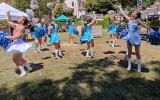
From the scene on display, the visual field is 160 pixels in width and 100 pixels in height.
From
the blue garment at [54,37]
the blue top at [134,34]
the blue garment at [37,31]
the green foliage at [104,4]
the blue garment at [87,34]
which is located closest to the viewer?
the blue top at [134,34]

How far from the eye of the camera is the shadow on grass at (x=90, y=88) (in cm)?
665

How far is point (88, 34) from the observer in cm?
1084

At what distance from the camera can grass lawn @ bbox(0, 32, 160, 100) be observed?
22.1ft

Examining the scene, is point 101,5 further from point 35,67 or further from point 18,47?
point 18,47

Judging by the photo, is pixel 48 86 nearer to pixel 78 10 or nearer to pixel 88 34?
pixel 88 34

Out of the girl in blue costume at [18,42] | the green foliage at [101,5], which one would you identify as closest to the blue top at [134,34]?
the girl in blue costume at [18,42]

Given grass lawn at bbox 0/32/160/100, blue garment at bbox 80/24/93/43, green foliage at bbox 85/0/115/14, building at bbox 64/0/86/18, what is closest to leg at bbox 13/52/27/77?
Result: grass lawn at bbox 0/32/160/100

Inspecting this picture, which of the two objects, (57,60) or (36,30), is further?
(36,30)

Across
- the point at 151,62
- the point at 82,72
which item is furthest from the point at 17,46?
the point at 151,62

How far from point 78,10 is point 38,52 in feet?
224

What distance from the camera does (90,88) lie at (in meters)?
7.20

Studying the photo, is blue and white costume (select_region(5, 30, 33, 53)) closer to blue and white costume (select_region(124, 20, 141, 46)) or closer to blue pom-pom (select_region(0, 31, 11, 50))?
blue pom-pom (select_region(0, 31, 11, 50))

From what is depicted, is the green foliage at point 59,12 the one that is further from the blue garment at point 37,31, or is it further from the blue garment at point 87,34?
the blue garment at point 87,34

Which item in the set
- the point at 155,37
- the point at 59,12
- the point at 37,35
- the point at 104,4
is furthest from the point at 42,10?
the point at 155,37
